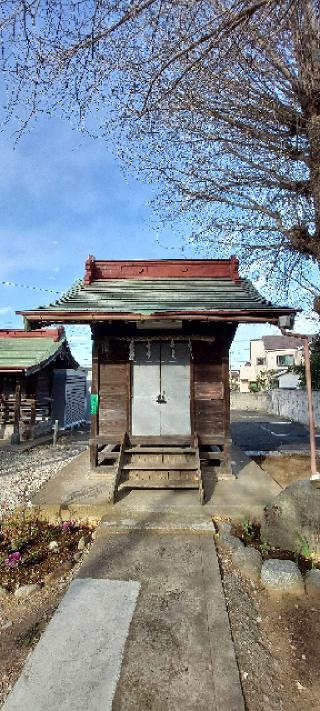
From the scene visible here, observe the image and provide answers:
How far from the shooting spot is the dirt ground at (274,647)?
2639 mm

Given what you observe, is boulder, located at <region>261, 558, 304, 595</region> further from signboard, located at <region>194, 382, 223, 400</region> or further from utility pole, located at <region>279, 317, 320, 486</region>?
signboard, located at <region>194, 382, 223, 400</region>

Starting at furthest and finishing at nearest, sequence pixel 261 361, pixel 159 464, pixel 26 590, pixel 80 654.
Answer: pixel 261 361
pixel 159 464
pixel 26 590
pixel 80 654

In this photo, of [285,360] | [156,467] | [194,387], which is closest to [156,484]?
[156,467]

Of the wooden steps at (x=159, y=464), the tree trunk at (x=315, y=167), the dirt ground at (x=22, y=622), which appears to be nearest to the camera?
the dirt ground at (x=22, y=622)

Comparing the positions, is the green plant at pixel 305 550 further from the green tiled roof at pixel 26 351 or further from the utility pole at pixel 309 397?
the green tiled roof at pixel 26 351

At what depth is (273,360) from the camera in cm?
5659

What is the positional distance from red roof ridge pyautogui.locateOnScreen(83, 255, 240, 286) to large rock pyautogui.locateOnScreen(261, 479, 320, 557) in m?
6.06

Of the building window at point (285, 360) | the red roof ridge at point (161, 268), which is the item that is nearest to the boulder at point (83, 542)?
the red roof ridge at point (161, 268)

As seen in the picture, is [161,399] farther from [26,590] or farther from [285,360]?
[285,360]

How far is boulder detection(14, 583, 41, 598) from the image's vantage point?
3844mm

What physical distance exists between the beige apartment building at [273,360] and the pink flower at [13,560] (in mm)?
43377

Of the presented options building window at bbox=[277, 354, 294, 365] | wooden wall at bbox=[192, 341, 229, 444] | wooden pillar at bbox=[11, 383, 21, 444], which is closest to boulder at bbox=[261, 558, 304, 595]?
wooden wall at bbox=[192, 341, 229, 444]

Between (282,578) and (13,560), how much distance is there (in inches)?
126

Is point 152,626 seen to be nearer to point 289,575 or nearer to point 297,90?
point 289,575
